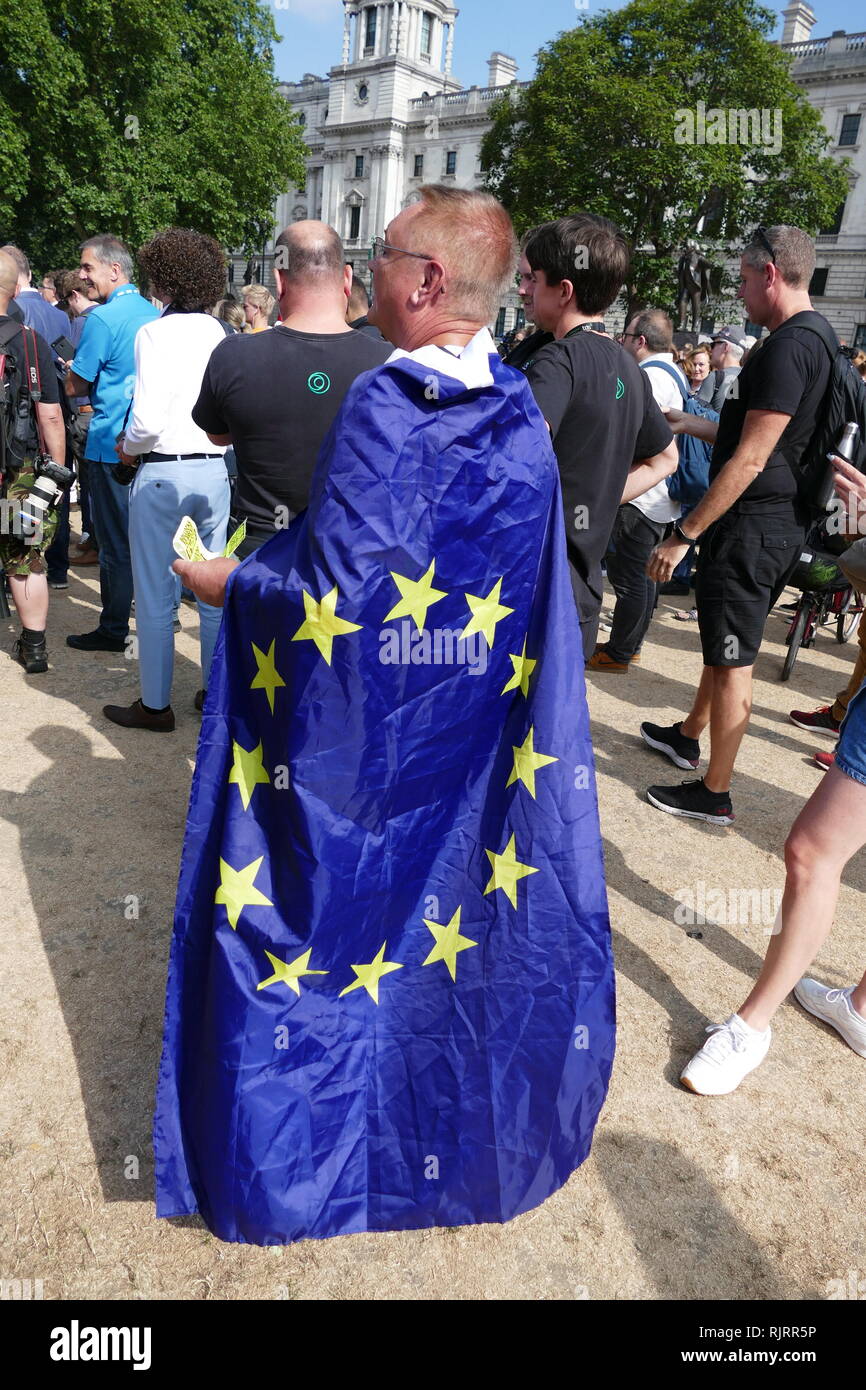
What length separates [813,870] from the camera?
2.49 meters

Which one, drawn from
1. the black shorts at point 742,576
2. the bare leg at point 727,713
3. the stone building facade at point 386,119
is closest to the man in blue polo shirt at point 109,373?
the black shorts at point 742,576

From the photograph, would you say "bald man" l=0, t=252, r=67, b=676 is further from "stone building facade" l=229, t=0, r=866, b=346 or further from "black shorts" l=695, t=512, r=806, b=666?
"stone building facade" l=229, t=0, r=866, b=346

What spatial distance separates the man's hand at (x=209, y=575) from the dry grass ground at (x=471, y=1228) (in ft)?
4.53

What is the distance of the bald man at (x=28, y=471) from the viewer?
4.88m

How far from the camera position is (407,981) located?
2068mm

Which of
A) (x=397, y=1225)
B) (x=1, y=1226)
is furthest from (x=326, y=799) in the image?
(x=1, y=1226)

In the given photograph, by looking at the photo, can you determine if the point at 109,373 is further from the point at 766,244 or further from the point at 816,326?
the point at 816,326

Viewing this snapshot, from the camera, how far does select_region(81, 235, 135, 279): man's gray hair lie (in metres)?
5.22

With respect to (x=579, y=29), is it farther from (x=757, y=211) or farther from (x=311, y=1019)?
(x=311, y=1019)

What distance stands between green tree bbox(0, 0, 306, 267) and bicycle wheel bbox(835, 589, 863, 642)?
27.3 metres

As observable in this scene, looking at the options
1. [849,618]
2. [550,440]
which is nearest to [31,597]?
[550,440]

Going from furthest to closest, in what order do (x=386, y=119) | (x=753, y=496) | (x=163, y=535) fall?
1. (x=386, y=119)
2. (x=163, y=535)
3. (x=753, y=496)

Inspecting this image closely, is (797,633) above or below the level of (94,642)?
above

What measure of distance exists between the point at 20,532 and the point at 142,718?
123cm
